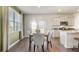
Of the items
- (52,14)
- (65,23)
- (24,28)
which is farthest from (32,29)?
(65,23)

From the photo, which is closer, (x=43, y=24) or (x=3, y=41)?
(x=3, y=41)

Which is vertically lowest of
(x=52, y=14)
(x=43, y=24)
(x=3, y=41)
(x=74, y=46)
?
(x=74, y=46)

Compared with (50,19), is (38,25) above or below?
below

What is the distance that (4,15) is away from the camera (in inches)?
175
